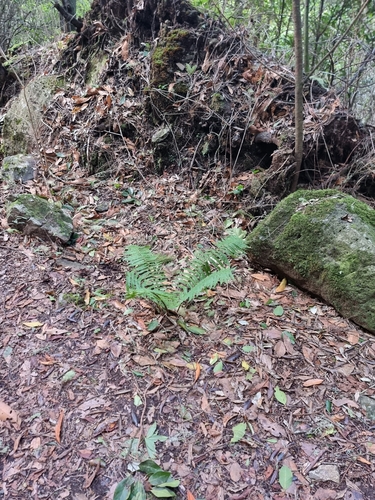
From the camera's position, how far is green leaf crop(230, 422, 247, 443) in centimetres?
213

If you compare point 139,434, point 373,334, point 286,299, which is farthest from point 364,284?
point 139,434

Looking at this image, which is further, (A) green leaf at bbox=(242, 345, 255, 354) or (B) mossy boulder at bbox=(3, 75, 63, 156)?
(B) mossy boulder at bbox=(3, 75, 63, 156)

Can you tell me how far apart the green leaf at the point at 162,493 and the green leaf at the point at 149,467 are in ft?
0.31

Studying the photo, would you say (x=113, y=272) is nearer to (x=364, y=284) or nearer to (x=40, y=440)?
(x=40, y=440)

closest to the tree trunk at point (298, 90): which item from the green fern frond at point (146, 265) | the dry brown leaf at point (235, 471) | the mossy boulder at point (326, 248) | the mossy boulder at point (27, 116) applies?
the mossy boulder at point (326, 248)

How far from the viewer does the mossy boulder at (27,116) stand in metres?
5.39

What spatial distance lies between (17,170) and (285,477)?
4.45 metres

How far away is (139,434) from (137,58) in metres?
4.94

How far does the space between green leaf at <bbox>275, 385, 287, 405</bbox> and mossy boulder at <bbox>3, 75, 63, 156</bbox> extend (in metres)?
4.81

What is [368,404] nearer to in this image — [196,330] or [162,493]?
[196,330]

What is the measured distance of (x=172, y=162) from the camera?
468 centimetres

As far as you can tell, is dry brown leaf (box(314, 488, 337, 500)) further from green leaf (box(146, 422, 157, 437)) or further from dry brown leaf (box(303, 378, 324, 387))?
green leaf (box(146, 422, 157, 437))

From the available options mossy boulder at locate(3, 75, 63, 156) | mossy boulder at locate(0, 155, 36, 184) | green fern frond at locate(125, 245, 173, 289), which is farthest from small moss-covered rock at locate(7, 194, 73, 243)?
mossy boulder at locate(3, 75, 63, 156)

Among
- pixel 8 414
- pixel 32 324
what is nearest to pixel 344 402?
pixel 8 414
